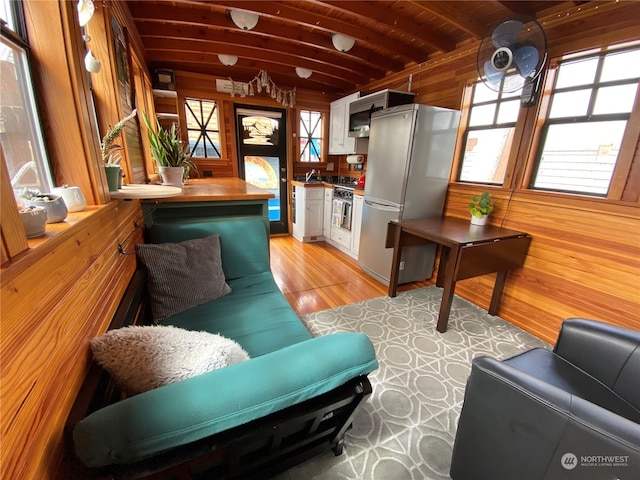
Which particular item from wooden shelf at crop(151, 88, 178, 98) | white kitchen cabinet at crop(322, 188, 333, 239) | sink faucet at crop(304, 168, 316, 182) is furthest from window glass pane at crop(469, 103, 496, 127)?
wooden shelf at crop(151, 88, 178, 98)

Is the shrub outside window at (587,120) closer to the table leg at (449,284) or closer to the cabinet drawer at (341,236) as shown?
the table leg at (449,284)

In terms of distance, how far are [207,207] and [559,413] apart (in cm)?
219

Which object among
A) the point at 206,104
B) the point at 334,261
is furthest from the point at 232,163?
the point at 334,261

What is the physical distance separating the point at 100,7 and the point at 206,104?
8.36 ft

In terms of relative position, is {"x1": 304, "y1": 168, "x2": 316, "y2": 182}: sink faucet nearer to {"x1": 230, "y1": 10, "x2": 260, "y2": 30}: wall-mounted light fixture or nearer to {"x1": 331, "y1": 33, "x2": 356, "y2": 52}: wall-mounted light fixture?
{"x1": 331, "y1": 33, "x2": 356, "y2": 52}: wall-mounted light fixture

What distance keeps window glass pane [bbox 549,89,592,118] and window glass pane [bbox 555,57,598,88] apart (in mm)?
66

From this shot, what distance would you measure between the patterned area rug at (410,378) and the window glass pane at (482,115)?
1.78m

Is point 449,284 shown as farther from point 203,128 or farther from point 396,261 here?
point 203,128

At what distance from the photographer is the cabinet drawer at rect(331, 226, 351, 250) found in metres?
3.82

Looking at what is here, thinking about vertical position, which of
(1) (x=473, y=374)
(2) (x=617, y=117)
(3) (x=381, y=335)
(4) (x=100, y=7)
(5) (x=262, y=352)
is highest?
(4) (x=100, y=7)

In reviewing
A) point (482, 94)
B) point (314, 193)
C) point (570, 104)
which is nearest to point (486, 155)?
point (482, 94)

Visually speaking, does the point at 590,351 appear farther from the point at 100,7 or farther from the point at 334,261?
the point at 100,7

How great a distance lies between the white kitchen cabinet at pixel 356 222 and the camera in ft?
11.5

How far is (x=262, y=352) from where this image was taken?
118cm
